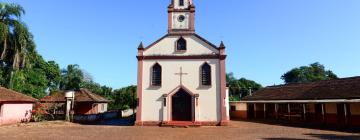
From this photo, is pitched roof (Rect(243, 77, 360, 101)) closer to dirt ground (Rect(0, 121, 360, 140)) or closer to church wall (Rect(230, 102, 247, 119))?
church wall (Rect(230, 102, 247, 119))

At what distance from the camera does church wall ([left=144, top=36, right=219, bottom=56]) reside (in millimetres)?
22781

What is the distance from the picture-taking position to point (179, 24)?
24.0 m

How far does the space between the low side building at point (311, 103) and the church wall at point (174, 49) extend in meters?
10.1

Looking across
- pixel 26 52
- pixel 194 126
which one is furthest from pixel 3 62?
pixel 194 126

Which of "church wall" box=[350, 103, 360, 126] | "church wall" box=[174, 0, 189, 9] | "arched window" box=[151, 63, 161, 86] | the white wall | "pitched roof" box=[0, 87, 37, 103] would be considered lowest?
"church wall" box=[350, 103, 360, 126]

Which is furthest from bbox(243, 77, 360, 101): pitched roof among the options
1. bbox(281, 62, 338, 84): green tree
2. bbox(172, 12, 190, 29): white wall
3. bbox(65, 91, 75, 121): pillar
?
bbox(281, 62, 338, 84): green tree

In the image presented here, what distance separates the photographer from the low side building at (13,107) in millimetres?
22514

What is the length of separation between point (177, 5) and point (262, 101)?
14.7 m

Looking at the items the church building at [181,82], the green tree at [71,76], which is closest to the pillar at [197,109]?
the church building at [181,82]

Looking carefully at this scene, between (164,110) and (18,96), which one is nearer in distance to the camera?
(164,110)

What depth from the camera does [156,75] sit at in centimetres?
2272

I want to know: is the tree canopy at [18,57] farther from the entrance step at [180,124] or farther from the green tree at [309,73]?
the green tree at [309,73]

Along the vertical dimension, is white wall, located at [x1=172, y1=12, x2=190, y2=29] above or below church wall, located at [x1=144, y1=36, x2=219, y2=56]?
above

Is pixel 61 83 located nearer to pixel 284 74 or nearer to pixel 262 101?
pixel 262 101
